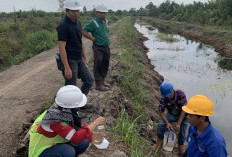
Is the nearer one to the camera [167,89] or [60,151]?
[60,151]

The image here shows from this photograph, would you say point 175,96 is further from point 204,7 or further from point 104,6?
point 204,7

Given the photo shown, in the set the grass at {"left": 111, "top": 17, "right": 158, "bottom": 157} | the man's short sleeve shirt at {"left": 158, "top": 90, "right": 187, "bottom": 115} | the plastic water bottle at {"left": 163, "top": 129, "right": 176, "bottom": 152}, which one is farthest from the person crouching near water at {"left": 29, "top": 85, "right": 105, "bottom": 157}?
the plastic water bottle at {"left": 163, "top": 129, "right": 176, "bottom": 152}

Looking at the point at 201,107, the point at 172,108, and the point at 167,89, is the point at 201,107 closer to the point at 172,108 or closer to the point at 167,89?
the point at 167,89

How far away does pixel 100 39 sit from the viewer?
405 centimetres

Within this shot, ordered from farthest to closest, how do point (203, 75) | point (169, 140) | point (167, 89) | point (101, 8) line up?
point (203, 75), point (101, 8), point (169, 140), point (167, 89)

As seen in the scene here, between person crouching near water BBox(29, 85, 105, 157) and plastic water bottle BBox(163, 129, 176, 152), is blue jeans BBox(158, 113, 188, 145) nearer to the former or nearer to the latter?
plastic water bottle BBox(163, 129, 176, 152)

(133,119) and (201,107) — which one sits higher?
(201,107)

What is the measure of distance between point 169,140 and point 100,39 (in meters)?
2.43

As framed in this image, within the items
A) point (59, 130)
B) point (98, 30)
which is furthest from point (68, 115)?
point (98, 30)

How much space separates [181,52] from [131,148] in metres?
13.0

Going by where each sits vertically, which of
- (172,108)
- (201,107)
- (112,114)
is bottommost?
(112,114)

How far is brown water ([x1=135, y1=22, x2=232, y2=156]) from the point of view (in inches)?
229

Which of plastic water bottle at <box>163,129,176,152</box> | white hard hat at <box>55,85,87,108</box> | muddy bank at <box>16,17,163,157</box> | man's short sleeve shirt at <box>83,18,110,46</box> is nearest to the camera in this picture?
white hard hat at <box>55,85,87,108</box>

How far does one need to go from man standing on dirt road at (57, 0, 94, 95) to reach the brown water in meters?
3.75
